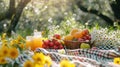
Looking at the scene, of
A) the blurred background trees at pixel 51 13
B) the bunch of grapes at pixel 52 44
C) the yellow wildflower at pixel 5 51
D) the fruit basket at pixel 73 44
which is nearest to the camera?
the yellow wildflower at pixel 5 51

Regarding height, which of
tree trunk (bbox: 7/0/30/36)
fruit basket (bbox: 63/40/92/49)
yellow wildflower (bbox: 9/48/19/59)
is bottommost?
yellow wildflower (bbox: 9/48/19/59)

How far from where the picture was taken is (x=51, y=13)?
24.0 meters

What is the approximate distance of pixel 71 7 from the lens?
24438mm

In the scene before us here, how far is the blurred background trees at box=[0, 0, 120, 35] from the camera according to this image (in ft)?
32.5

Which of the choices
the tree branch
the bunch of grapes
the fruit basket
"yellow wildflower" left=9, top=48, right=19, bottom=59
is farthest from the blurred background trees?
"yellow wildflower" left=9, top=48, right=19, bottom=59

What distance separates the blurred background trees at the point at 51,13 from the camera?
990 centimetres

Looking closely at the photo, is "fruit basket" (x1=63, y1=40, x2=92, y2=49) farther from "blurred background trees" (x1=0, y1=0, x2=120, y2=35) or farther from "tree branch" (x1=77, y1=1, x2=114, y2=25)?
"tree branch" (x1=77, y1=1, x2=114, y2=25)

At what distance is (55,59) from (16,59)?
623mm

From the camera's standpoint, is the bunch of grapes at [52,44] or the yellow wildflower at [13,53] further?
the bunch of grapes at [52,44]

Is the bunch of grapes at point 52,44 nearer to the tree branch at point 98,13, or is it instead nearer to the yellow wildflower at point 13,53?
the yellow wildflower at point 13,53

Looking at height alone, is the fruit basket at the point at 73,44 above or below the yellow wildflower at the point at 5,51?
→ above

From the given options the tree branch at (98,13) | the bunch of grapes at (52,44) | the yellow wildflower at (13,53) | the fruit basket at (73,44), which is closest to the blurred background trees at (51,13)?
the tree branch at (98,13)

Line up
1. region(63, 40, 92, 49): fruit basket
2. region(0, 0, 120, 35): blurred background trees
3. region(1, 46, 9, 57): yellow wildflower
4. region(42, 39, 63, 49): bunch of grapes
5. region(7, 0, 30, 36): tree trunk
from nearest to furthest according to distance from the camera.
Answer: region(1, 46, 9, 57): yellow wildflower → region(42, 39, 63, 49): bunch of grapes → region(63, 40, 92, 49): fruit basket → region(7, 0, 30, 36): tree trunk → region(0, 0, 120, 35): blurred background trees

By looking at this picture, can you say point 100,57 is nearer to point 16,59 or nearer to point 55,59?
point 55,59
